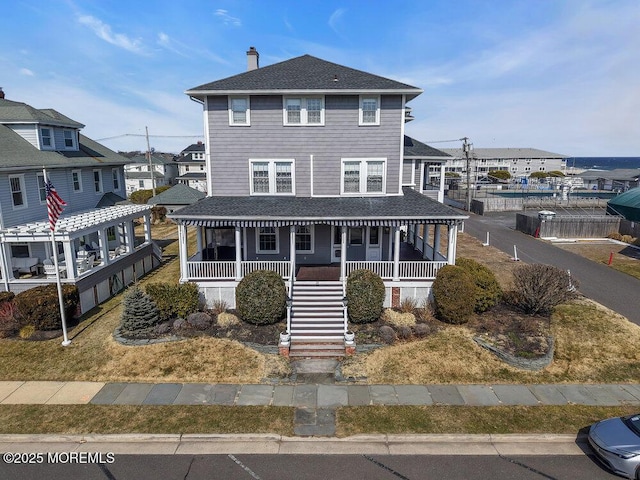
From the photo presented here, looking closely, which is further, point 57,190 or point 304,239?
point 57,190

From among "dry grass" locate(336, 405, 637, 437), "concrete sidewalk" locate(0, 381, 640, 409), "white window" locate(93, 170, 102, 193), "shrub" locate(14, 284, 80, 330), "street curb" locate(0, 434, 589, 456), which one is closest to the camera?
"street curb" locate(0, 434, 589, 456)

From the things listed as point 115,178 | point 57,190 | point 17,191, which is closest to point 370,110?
point 17,191

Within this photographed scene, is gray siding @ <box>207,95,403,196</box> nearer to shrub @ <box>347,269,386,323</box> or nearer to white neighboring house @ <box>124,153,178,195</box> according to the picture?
shrub @ <box>347,269,386,323</box>

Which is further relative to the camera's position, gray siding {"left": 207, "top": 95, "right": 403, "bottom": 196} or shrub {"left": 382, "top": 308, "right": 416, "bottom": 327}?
gray siding {"left": 207, "top": 95, "right": 403, "bottom": 196}

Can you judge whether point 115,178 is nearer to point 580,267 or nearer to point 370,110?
point 370,110

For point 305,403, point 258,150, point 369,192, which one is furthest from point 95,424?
point 369,192

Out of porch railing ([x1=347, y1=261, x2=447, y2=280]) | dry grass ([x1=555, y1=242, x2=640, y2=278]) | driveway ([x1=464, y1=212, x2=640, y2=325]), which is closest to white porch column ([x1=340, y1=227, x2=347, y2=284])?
porch railing ([x1=347, y1=261, x2=447, y2=280])

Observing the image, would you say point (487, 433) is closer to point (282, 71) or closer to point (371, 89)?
point (371, 89)
